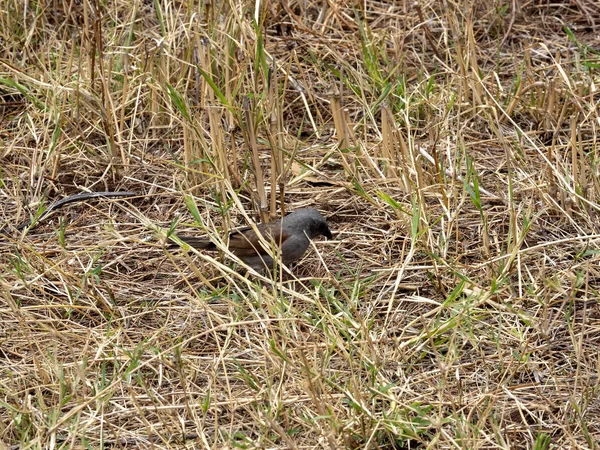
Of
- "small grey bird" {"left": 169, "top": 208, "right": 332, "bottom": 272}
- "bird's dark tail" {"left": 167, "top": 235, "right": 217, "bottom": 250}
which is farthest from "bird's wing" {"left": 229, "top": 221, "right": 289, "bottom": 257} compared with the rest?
"bird's dark tail" {"left": 167, "top": 235, "right": 217, "bottom": 250}

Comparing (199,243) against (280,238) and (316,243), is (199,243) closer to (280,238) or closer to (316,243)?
(280,238)

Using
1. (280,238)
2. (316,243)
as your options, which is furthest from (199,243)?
(316,243)

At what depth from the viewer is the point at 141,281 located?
478 centimetres

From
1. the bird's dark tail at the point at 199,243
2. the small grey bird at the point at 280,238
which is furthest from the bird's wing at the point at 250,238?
the bird's dark tail at the point at 199,243

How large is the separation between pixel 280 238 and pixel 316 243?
37 cm

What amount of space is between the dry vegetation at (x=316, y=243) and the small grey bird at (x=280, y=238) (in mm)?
107

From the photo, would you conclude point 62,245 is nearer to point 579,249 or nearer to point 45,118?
point 45,118

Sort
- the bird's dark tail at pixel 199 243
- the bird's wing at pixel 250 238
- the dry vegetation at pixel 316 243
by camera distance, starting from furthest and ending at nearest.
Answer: the bird's wing at pixel 250 238
the bird's dark tail at pixel 199 243
the dry vegetation at pixel 316 243

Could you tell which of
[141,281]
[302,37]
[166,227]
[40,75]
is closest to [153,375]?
[141,281]

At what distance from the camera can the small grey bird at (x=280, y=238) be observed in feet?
15.5

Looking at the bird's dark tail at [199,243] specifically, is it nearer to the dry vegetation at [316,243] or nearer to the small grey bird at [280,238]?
the small grey bird at [280,238]

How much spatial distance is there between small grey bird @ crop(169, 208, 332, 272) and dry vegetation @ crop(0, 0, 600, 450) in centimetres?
11

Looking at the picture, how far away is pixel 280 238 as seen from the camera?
474 centimetres

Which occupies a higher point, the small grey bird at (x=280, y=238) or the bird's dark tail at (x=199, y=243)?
the bird's dark tail at (x=199, y=243)
